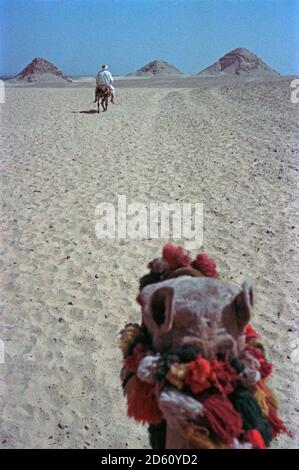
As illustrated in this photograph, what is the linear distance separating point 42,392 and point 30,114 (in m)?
15.2

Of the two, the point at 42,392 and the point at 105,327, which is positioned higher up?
the point at 105,327

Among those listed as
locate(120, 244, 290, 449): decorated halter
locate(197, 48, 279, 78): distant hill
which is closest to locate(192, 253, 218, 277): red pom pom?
locate(120, 244, 290, 449): decorated halter

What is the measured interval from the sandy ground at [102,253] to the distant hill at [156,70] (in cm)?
7626

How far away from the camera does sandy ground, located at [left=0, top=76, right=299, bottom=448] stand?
3326 mm

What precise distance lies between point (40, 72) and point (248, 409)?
71443 millimetres

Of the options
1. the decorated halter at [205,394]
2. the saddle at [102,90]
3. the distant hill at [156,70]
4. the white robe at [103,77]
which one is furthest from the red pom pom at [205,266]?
the distant hill at [156,70]

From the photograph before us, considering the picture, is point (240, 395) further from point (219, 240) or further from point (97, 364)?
point (219, 240)

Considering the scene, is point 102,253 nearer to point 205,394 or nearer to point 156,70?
point 205,394

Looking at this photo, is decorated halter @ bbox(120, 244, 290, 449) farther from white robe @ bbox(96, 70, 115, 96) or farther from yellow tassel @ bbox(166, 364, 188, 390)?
white robe @ bbox(96, 70, 115, 96)

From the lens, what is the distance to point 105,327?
4141 millimetres

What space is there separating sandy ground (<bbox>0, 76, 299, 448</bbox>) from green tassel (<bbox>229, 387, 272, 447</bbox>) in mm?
1568

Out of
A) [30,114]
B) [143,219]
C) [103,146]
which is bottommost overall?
[143,219]

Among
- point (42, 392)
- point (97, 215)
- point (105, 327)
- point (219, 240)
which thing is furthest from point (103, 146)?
point (42, 392)
